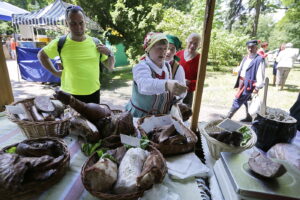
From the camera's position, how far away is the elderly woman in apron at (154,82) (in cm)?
120

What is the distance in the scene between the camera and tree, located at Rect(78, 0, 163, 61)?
7508 mm

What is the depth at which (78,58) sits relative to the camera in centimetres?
198

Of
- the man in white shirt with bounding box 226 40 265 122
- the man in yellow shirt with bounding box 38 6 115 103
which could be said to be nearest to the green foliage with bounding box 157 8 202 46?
the man in white shirt with bounding box 226 40 265 122

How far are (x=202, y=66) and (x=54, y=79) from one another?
5602 mm

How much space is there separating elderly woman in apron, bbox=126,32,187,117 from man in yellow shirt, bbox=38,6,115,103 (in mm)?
669

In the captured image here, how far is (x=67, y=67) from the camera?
1999 millimetres

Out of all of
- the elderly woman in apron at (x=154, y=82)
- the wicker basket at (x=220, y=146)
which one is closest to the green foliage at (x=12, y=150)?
the elderly woman in apron at (x=154, y=82)

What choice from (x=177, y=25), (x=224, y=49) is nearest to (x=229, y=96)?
(x=177, y=25)

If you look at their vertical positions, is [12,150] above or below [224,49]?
below

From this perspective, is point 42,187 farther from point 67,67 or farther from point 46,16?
point 46,16

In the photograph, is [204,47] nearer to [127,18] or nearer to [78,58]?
[78,58]

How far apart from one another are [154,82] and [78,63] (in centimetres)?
115

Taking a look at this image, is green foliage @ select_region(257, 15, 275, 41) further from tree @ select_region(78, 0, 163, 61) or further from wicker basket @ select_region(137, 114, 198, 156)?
wicker basket @ select_region(137, 114, 198, 156)

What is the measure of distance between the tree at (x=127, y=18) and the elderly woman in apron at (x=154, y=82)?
22.0ft
